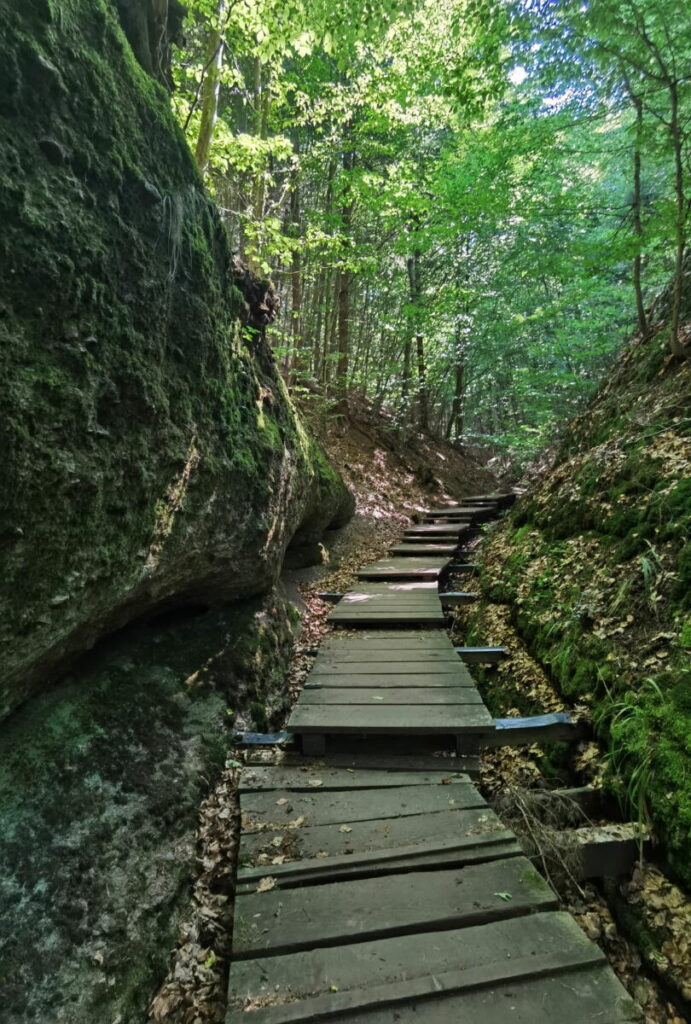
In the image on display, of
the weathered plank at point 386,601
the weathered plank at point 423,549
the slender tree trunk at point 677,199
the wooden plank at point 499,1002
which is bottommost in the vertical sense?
the wooden plank at point 499,1002

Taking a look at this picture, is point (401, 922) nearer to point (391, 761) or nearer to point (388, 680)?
point (391, 761)

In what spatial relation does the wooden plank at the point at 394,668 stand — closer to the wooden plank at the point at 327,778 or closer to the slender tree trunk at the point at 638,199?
the wooden plank at the point at 327,778

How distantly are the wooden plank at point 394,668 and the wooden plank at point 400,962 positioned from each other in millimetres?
2373

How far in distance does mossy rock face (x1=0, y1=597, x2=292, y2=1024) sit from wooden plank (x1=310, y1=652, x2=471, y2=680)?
3.51ft

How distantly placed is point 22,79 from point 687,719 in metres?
4.92

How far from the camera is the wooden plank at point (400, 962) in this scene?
211 centimetres

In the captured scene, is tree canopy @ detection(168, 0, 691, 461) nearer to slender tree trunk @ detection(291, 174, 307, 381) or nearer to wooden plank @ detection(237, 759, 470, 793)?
slender tree trunk @ detection(291, 174, 307, 381)

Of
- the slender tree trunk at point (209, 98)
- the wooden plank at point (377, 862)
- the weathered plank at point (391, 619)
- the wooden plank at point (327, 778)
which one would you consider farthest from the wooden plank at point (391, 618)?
the slender tree trunk at point (209, 98)

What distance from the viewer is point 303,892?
2686 mm

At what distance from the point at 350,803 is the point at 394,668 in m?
1.71

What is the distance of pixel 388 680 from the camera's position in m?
4.67

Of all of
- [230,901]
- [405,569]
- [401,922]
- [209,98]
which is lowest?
[230,901]

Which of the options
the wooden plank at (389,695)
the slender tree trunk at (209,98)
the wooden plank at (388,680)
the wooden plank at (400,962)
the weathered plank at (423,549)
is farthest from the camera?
the weathered plank at (423,549)

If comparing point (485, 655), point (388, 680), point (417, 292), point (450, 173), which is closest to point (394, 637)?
point (485, 655)
